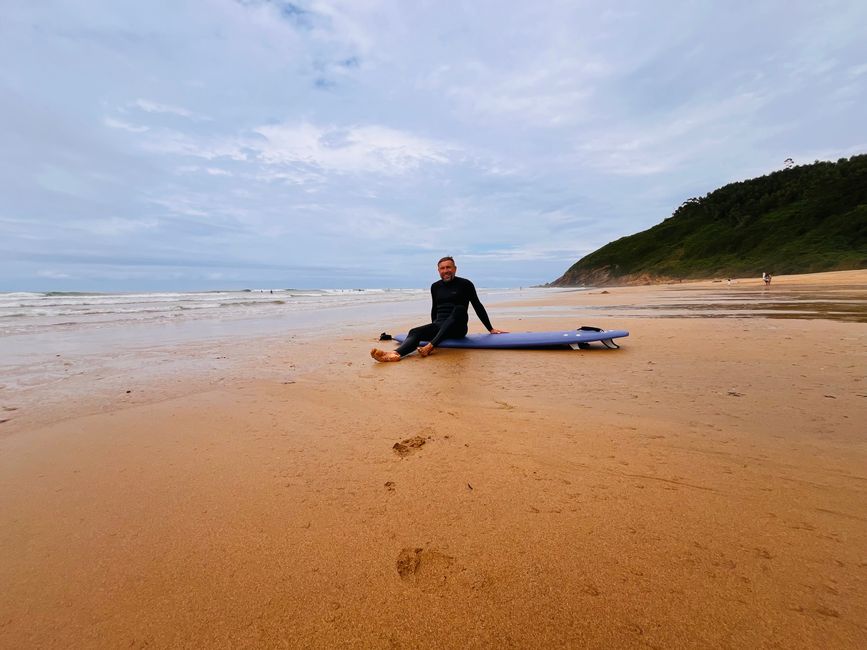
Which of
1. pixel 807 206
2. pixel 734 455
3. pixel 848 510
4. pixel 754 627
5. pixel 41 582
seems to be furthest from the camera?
pixel 807 206

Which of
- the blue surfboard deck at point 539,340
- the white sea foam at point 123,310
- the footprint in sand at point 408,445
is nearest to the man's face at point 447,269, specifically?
the blue surfboard deck at point 539,340

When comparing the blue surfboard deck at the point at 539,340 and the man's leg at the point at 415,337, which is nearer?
the blue surfboard deck at the point at 539,340

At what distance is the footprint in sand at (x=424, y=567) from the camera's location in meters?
1.27

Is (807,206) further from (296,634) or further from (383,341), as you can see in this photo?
(296,634)

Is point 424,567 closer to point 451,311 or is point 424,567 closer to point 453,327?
point 453,327

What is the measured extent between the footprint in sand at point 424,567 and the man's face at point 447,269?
196 inches

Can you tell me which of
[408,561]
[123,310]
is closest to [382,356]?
[408,561]

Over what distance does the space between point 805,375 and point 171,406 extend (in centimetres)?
530

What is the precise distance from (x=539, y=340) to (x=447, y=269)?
5.79 feet

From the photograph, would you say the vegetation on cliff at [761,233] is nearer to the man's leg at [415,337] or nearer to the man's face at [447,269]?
the man's face at [447,269]

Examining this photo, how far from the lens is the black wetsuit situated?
19.6ft

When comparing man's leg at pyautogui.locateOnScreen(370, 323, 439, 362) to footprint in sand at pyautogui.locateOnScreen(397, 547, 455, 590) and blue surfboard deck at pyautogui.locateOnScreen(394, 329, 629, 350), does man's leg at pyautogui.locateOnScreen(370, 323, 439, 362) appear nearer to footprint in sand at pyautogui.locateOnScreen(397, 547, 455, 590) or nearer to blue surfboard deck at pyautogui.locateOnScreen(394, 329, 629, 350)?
blue surfboard deck at pyautogui.locateOnScreen(394, 329, 629, 350)

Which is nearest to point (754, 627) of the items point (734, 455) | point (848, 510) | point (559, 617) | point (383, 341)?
point (559, 617)

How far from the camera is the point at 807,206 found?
47.1 meters
